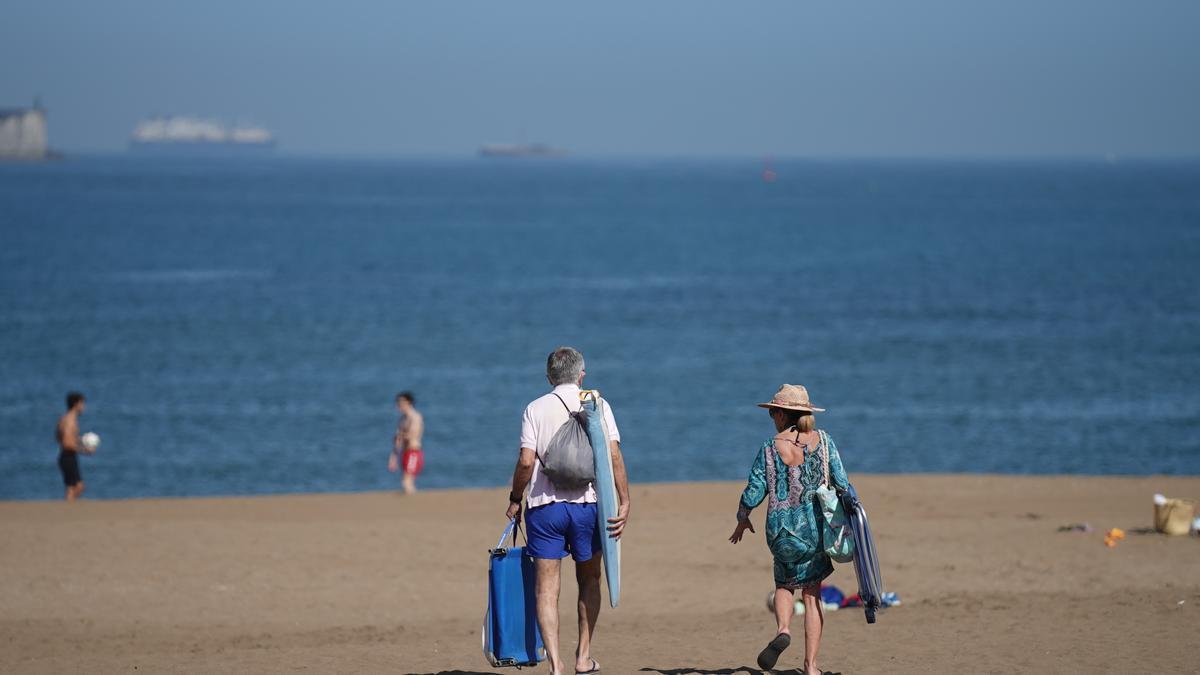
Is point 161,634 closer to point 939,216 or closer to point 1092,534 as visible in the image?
point 1092,534

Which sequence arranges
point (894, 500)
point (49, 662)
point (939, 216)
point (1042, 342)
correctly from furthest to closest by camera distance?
point (939, 216) < point (1042, 342) < point (894, 500) < point (49, 662)

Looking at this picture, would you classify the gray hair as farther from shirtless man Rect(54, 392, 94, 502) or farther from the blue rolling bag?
shirtless man Rect(54, 392, 94, 502)

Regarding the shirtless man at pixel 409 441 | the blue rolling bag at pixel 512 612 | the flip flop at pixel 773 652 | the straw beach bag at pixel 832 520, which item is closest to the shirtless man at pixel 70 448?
the shirtless man at pixel 409 441

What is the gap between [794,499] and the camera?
24.9ft

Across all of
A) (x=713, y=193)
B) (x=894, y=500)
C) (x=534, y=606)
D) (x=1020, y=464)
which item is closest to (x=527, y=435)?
(x=534, y=606)

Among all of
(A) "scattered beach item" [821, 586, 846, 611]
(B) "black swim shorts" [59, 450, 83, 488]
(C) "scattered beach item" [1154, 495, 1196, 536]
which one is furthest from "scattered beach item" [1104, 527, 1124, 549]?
(B) "black swim shorts" [59, 450, 83, 488]

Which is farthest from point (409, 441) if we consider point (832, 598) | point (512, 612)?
point (512, 612)

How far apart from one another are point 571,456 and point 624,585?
561cm

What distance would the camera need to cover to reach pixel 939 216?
411 ft

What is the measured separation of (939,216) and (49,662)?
12042cm

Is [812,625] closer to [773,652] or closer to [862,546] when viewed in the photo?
[773,652]

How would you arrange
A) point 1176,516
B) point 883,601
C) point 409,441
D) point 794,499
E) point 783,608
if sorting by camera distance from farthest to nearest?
point 409,441
point 1176,516
point 883,601
point 783,608
point 794,499

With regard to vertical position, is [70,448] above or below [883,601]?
above

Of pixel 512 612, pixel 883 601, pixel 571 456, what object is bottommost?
pixel 883 601
